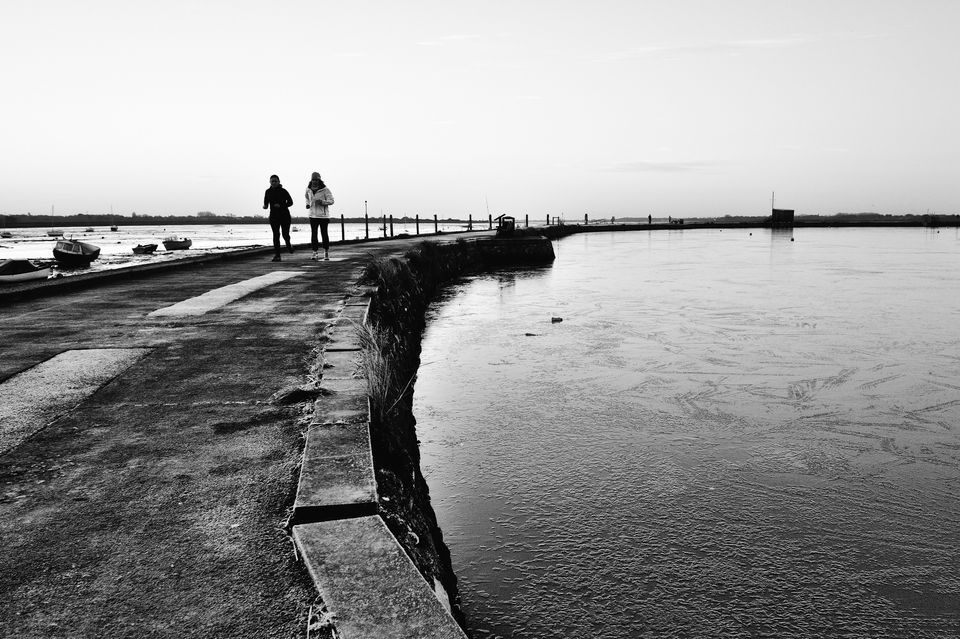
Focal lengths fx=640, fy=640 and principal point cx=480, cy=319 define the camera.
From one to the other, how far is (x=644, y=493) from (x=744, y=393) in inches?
143

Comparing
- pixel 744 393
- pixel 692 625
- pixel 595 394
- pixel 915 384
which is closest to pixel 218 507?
pixel 692 625

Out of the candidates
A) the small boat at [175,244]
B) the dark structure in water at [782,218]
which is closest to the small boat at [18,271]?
the small boat at [175,244]

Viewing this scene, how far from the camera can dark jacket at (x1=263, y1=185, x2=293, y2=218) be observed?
12133 millimetres

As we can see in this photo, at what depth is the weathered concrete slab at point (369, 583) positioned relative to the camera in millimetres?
1786

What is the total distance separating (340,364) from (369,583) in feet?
8.57

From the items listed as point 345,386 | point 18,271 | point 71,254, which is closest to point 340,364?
point 345,386

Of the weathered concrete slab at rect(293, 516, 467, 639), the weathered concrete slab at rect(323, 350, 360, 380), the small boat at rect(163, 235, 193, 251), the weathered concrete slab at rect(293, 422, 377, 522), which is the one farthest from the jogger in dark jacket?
the small boat at rect(163, 235, 193, 251)

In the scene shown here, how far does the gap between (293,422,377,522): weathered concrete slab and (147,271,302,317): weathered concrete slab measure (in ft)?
13.8

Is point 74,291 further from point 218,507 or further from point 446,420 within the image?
point 218,507

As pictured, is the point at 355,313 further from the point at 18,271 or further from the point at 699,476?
the point at 18,271

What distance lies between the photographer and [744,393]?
329 inches

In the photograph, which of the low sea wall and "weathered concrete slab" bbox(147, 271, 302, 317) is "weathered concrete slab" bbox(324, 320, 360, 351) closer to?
the low sea wall

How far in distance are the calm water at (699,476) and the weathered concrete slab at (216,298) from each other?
2684 mm

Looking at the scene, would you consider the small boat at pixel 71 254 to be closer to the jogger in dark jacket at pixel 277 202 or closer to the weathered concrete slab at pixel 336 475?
the jogger in dark jacket at pixel 277 202
